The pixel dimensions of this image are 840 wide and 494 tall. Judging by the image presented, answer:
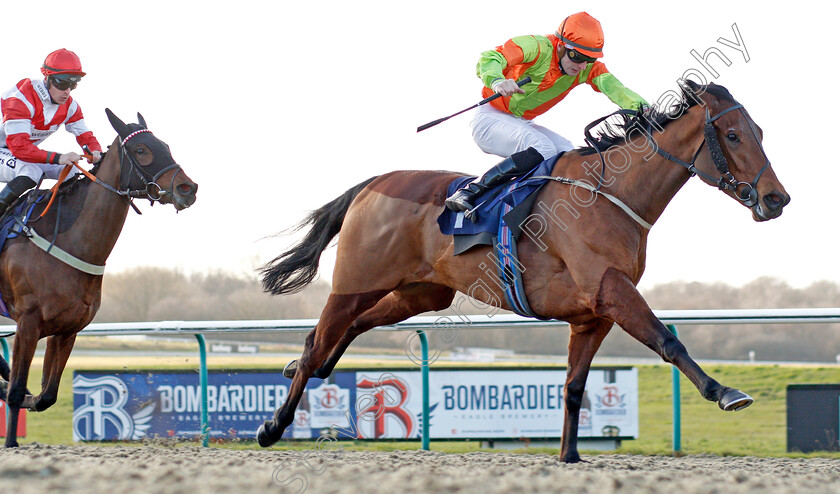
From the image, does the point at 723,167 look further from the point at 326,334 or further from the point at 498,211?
the point at 326,334

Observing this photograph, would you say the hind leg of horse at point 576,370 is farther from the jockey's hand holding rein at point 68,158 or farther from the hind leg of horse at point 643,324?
the jockey's hand holding rein at point 68,158

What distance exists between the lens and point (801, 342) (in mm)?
15938

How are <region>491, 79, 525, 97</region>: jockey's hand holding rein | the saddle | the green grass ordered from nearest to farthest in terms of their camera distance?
the saddle
<region>491, 79, 525, 97</region>: jockey's hand holding rein
the green grass

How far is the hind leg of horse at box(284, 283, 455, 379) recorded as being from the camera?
455 centimetres

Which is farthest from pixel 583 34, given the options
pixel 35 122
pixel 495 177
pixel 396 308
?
pixel 35 122

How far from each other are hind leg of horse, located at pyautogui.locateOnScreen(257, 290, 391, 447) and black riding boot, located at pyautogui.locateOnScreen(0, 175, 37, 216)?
6.28 feet

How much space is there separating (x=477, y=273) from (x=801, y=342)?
13921mm

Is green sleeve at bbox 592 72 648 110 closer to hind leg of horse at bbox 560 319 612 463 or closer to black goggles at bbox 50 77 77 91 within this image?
hind leg of horse at bbox 560 319 612 463

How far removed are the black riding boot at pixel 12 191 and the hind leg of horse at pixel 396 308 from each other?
1.85 meters

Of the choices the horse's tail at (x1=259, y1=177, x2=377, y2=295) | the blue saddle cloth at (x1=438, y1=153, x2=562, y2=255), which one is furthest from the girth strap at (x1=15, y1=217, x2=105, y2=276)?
the blue saddle cloth at (x1=438, y1=153, x2=562, y2=255)

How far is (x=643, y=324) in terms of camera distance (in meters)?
3.41

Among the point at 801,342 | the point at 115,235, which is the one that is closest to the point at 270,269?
the point at 115,235

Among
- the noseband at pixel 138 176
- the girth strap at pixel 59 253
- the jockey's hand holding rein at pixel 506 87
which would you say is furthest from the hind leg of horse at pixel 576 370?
the girth strap at pixel 59 253

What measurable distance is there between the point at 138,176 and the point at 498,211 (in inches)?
80.1
